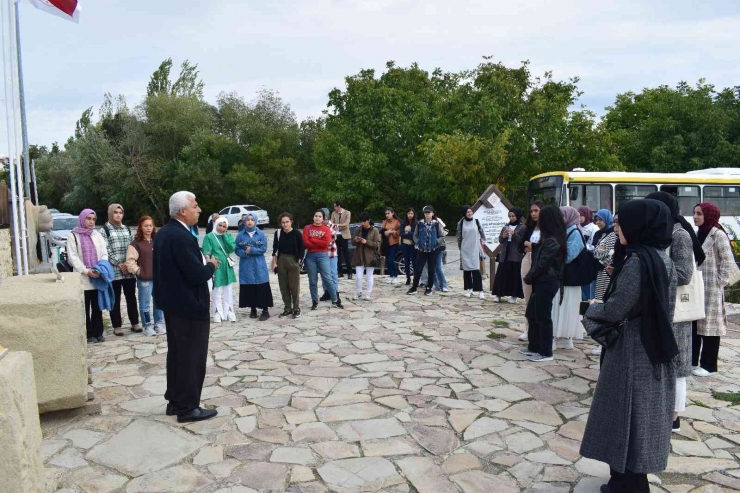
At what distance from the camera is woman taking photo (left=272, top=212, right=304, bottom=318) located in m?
9.76

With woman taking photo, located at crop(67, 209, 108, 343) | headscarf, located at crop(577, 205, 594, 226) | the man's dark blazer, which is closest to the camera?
the man's dark blazer

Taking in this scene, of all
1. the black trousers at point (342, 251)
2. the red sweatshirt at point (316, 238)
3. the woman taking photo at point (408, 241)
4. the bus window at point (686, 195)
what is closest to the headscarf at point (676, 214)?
the red sweatshirt at point (316, 238)

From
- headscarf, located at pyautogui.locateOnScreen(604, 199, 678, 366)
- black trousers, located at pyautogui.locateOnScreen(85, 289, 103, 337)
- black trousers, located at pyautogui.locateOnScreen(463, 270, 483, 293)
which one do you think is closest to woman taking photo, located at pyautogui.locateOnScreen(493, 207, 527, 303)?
black trousers, located at pyautogui.locateOnScreen(463, 270, 483, 293)

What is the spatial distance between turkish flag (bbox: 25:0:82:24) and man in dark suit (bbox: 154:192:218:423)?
366 cm

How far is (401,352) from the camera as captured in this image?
24.6 feet

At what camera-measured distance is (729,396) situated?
18.6ft

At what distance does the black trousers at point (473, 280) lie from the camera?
1210cm

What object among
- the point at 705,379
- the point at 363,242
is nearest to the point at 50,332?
the point at 705,379

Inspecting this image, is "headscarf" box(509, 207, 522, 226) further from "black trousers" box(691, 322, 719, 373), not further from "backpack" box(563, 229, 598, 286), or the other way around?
"black trousers" box(691, 322, 719, 373)

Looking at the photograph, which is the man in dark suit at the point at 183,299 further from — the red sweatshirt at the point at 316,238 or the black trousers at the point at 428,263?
the black trousers at the point at 428,263

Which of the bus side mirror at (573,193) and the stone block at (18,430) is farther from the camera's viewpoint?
the bus side mirror at (573,193)

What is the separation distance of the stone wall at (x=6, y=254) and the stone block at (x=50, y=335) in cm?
122

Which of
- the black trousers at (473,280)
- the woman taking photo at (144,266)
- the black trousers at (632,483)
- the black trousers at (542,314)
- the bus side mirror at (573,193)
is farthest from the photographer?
the bus side mirror at (573,193)

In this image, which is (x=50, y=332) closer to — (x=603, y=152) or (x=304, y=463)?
(x=304, y=463)
